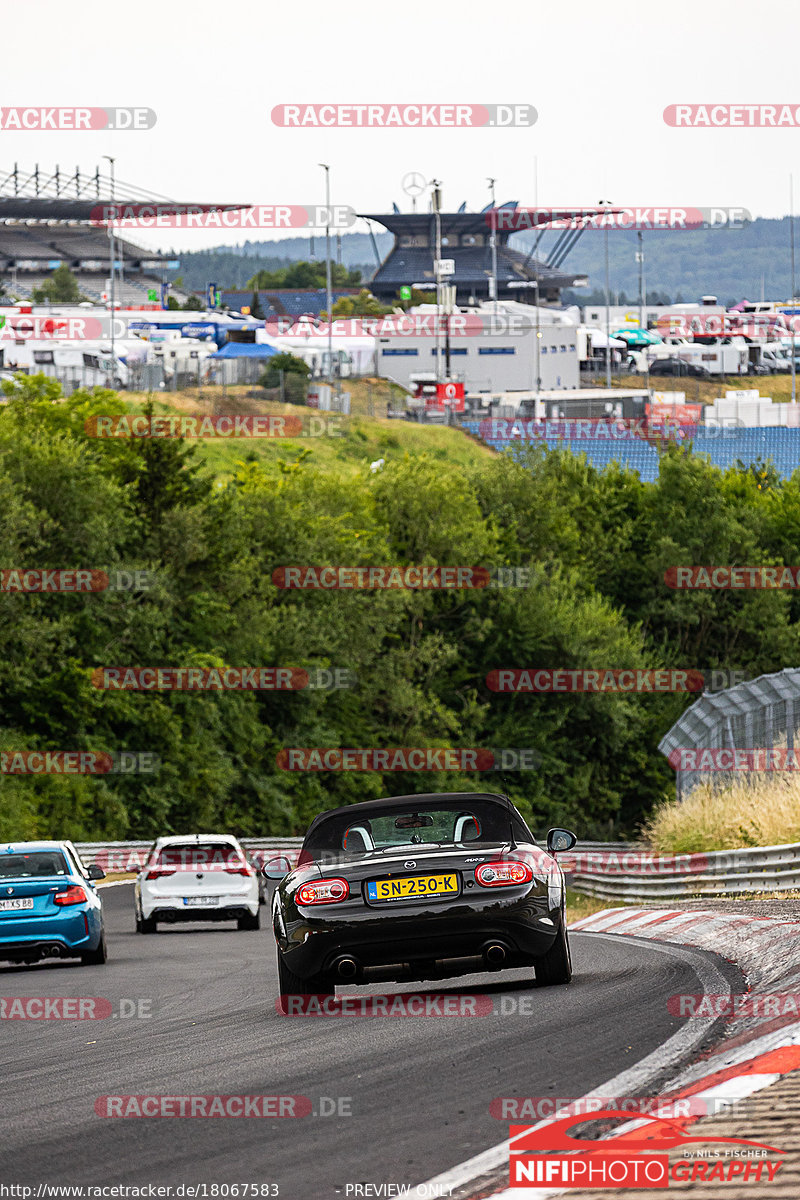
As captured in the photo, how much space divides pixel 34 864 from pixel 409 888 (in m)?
7.59

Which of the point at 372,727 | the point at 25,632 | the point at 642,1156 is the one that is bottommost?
the point at 372,727

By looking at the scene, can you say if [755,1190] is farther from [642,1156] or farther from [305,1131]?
[305,1131]

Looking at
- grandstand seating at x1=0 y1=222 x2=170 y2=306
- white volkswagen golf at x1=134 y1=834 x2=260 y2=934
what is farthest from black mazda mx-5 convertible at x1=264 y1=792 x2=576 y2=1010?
grandstand seating at x1=0 y1=222 x2=170 y2=306

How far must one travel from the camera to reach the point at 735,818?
2244cm

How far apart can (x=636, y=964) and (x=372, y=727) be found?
1811 inches

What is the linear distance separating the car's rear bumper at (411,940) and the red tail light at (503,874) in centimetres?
15

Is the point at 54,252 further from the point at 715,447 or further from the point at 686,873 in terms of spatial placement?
the point at 686,873

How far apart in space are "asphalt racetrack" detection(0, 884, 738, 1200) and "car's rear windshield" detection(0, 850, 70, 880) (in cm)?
324

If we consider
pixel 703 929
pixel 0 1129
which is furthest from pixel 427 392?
pixel 0 1129

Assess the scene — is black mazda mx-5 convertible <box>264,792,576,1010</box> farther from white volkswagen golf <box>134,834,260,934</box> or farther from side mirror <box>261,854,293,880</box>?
white volkswagen golf <box>134,834,260,934</box>

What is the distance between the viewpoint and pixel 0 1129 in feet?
22.9

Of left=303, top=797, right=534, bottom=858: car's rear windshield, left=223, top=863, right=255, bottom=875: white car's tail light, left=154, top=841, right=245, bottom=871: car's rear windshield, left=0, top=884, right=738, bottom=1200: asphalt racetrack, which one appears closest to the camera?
left=0, top=884, right=738, bottom=1200: asphalt racetrack

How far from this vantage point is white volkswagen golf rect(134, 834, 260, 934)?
21812mm

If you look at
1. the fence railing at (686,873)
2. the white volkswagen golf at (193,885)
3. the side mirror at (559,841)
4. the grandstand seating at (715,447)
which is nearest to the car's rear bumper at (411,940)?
the side mirror at (559,841)
